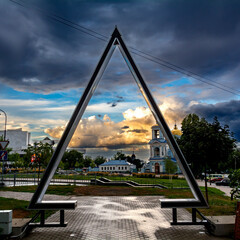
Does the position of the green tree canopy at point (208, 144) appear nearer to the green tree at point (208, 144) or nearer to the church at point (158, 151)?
the green tree at point (208, 144)

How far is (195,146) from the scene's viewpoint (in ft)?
43.9

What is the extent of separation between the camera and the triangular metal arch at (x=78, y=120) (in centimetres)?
798

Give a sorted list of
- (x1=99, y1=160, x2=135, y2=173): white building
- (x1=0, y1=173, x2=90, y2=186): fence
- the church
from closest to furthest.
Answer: (x1=0, y1=173, x2=90, y2=186): fence → the church → (x1=99, y1=160, x2=135, y2=173): white building

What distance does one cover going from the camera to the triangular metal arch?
7977 mm

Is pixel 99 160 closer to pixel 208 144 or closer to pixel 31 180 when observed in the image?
pixel 31 180

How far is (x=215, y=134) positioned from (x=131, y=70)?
6306 mm

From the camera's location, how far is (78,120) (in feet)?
28.9

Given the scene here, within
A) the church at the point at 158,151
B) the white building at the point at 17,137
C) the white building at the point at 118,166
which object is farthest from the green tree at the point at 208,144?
the white building at the point at 17,137

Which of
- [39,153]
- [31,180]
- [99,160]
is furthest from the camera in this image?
[99,160]

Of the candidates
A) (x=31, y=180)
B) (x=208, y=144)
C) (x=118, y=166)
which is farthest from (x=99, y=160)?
(x=208, y=144)

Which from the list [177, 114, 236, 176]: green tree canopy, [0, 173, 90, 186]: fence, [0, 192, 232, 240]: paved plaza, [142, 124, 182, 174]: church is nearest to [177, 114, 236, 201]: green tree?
[177, 114, 236, 176]: green tree canopy

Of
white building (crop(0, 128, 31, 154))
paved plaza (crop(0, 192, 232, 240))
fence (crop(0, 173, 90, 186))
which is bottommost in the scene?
fence (crop(0, 173, 90, 186))

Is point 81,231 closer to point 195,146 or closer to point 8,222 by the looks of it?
point 8,222

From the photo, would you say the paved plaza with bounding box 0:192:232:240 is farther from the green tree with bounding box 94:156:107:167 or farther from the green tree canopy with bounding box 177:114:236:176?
the green tree with bounding box 94:156:107:167
